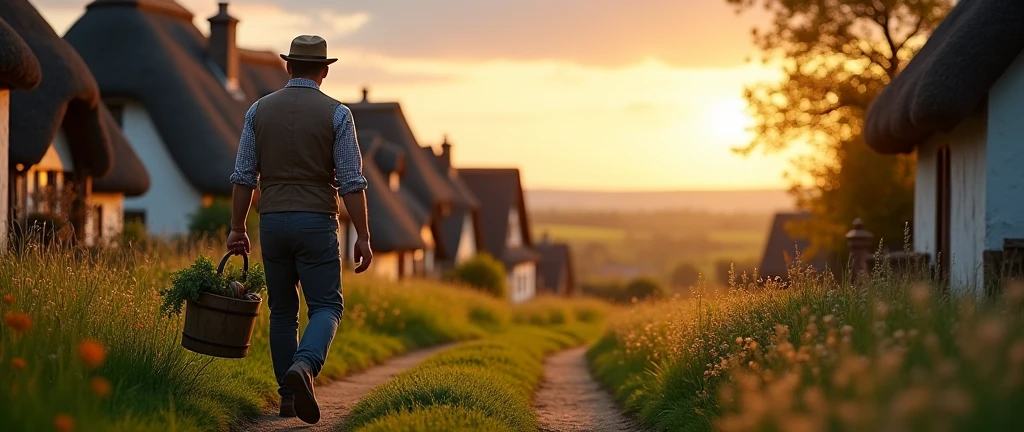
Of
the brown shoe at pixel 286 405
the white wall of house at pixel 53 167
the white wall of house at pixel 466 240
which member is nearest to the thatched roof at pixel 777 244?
the white wall of house at pixel 466 240

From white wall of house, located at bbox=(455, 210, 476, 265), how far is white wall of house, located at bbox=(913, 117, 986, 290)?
32576 millimetres

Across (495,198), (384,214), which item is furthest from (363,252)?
(495,198)

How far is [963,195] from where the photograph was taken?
13.9 meters

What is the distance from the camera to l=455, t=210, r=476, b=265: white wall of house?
161 ft

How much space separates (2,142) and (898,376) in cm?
1236

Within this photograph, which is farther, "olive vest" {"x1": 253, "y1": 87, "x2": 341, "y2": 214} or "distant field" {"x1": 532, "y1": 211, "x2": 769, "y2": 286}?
"distant field" {"x1": 532, "y1": 211, "x2": 769, "y2": 286}

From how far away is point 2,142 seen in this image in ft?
46.4

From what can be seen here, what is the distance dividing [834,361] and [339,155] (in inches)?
135

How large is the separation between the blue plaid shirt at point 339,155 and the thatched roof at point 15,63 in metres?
7.25

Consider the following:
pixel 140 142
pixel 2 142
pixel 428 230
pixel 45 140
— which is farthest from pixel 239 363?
pixel 428 230

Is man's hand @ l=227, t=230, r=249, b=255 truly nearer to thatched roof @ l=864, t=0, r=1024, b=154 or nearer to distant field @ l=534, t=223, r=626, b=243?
thatched roof @ l=864, t=0, r=1024, b=154

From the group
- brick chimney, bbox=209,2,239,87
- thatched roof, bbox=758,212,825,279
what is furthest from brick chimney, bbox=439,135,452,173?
brick chimney, bbox=209,2,239,87

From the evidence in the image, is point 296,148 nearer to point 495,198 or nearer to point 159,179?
point 159,179

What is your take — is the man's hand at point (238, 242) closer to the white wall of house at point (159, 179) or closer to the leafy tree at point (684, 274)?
the white wall of house at point (159, 179)
